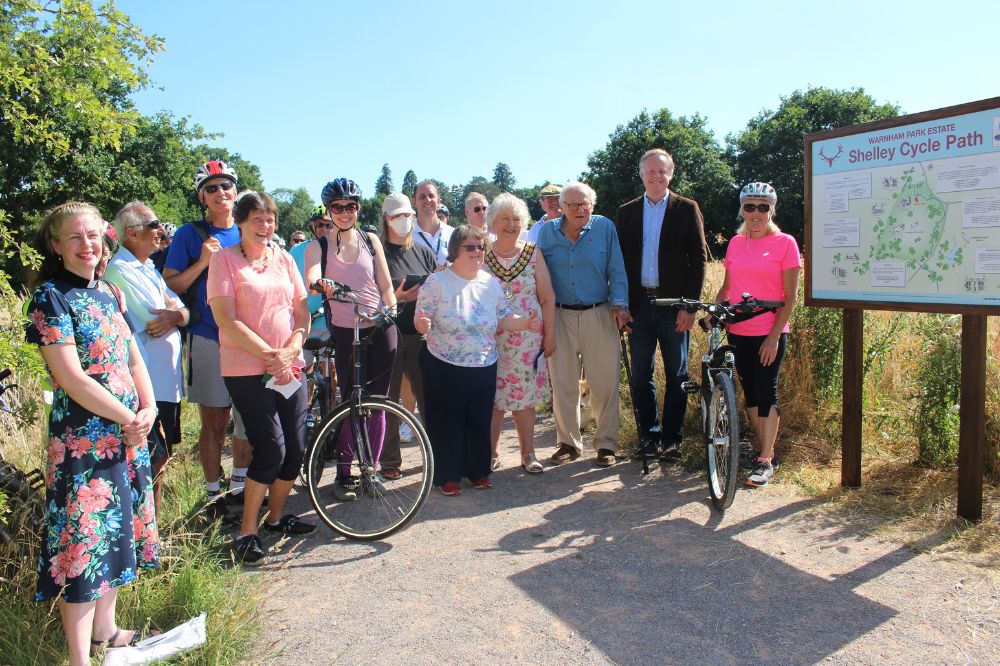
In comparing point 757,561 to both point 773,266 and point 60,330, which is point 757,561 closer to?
point 773,266

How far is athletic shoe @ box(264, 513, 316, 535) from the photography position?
4.34m

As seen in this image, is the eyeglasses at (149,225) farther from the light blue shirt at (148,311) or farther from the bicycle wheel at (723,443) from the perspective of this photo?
the bicycle wheel at (723,443)

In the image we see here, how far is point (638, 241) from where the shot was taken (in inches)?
231

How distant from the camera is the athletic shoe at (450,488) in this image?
5.07m

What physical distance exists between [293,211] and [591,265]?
110 m

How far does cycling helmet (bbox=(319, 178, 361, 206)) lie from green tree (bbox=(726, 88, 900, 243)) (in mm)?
43060

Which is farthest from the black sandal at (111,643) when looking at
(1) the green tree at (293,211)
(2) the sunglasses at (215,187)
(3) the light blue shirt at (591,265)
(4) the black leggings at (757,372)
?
(1) the green tree at (293,211)

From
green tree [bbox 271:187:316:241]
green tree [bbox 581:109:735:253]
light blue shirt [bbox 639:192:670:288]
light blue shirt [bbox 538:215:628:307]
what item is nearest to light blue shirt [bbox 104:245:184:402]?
light blue shirt [bbox 538:215:628:307]

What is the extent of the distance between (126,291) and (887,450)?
5.40 metres

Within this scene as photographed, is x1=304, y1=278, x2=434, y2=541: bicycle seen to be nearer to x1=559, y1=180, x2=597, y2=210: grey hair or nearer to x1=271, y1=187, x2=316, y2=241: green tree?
x1=559, y1=180, x2=597, y2=210: grey hair

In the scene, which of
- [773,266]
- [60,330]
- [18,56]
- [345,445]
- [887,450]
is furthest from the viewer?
[887,450]

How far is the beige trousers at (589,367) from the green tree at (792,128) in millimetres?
41729

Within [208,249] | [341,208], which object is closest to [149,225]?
[208,249]

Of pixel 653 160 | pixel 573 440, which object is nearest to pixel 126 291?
pixel 573 440
